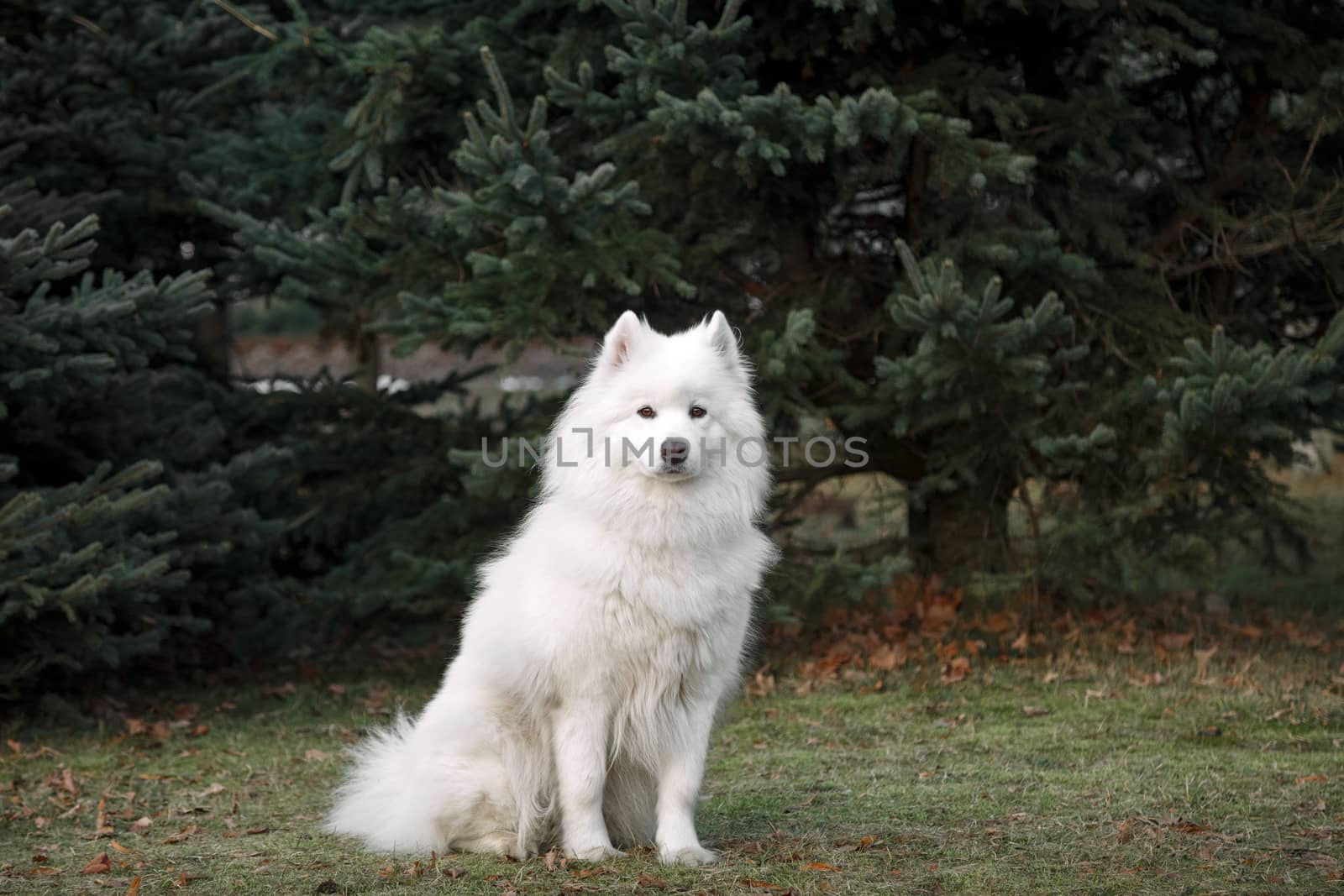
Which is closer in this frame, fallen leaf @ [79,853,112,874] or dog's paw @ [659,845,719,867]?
dog's paw @ [659,845,719,867]

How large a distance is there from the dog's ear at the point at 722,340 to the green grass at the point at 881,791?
1757 mm

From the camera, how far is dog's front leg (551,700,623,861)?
14.1ft

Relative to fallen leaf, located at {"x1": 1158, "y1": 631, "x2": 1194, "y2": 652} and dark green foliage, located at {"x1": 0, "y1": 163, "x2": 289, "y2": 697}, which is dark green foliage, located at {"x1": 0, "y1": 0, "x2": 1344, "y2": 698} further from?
fallen leaf, located at {"x1": 1158, "y1": 631, "x2": 1194, "y2": 652}

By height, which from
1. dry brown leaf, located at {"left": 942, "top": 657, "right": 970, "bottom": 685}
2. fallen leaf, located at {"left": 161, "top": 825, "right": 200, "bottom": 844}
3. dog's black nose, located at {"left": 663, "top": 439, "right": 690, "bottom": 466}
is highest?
dog's black nose, located at {"left": 663, "top": 439, "right": 690, "bottom": 466}

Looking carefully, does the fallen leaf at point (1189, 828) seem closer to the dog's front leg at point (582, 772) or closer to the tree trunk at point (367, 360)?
the dog's front leg at point (582, 772)

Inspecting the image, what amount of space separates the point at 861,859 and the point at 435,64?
5708 millimetres

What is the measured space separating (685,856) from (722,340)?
180 cm

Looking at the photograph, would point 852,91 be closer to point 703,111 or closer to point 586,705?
point 703,111

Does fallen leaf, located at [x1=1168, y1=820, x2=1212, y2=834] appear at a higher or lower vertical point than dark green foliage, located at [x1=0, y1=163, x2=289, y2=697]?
lower

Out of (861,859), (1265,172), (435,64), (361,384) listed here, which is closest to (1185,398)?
(1265,172)

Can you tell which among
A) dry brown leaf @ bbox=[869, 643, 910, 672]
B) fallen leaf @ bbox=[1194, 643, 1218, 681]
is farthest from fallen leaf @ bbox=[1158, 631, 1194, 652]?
dry brown leaf @ bbox=[869, 643, 910, 672]

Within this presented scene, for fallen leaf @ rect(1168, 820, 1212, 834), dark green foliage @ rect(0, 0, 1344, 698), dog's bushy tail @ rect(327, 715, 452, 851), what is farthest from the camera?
dark green foliage @ rect(0, 0, 1344, 698)

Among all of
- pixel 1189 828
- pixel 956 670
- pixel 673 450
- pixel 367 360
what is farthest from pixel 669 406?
pixel 367 360

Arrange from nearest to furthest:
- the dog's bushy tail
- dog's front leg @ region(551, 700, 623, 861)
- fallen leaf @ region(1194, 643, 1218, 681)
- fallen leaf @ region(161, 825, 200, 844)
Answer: dog's front leg @ region(551, 700, 623, 861) → the dog's bushy tail → fallen leaf @ region(161, 825, 200, 844) → fallen leaf @ region(1194, 643, 1218, 681)
